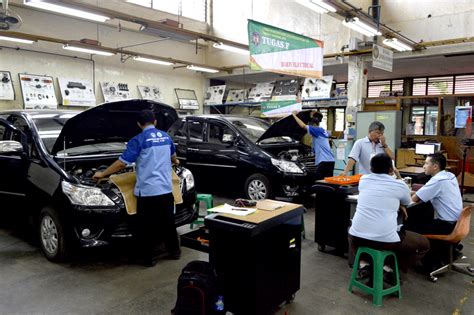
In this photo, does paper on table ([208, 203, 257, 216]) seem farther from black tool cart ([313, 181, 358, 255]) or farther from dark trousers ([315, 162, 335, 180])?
dark trousers ([315, 162, 335, 180])

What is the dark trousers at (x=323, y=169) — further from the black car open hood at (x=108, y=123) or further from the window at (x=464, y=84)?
the window at (x=464, y=84)

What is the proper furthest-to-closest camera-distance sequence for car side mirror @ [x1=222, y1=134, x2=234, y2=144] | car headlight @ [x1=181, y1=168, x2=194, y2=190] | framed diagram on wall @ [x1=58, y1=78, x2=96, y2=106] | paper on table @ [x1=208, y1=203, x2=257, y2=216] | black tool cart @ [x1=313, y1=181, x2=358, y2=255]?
framed diagram on wall @ [x1=58, y1=78, x2=96, y2=106], car side mirror @ [x1=222, y1=134, x2=234, y2=144], car headlight @ [x1=181, y1=168, x2=194, y2=190], black tool cart @ [x1=313, y1=181, x2=358, y2=255], paper on table @ [x1=208, y1=203, x2=257, y2=216]

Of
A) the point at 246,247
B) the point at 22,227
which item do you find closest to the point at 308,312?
the point at 246,247

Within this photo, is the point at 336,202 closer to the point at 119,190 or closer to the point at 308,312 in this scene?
the point at 308,312

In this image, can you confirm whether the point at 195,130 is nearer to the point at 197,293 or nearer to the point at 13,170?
the point at 13,170

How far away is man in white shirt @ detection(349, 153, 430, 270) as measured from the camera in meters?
3.02

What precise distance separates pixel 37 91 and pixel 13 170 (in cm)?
627

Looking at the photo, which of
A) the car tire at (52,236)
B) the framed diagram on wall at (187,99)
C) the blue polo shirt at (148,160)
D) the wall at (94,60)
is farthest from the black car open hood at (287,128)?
the framed diagram on wall at (187,99)

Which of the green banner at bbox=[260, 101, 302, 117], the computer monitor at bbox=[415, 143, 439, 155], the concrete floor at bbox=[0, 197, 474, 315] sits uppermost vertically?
the green banner at bbox=[260, 101, 302, 117]

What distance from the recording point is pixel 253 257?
2475 mm

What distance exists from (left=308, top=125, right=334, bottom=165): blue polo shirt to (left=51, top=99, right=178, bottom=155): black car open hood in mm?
2610

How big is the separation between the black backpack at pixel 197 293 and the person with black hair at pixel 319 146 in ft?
12.7

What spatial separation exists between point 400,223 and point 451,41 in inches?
260

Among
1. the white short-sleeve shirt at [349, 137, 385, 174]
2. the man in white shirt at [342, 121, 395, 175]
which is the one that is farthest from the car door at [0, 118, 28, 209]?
the white short-sleeve shirt at [349, 137, 385, 174]
